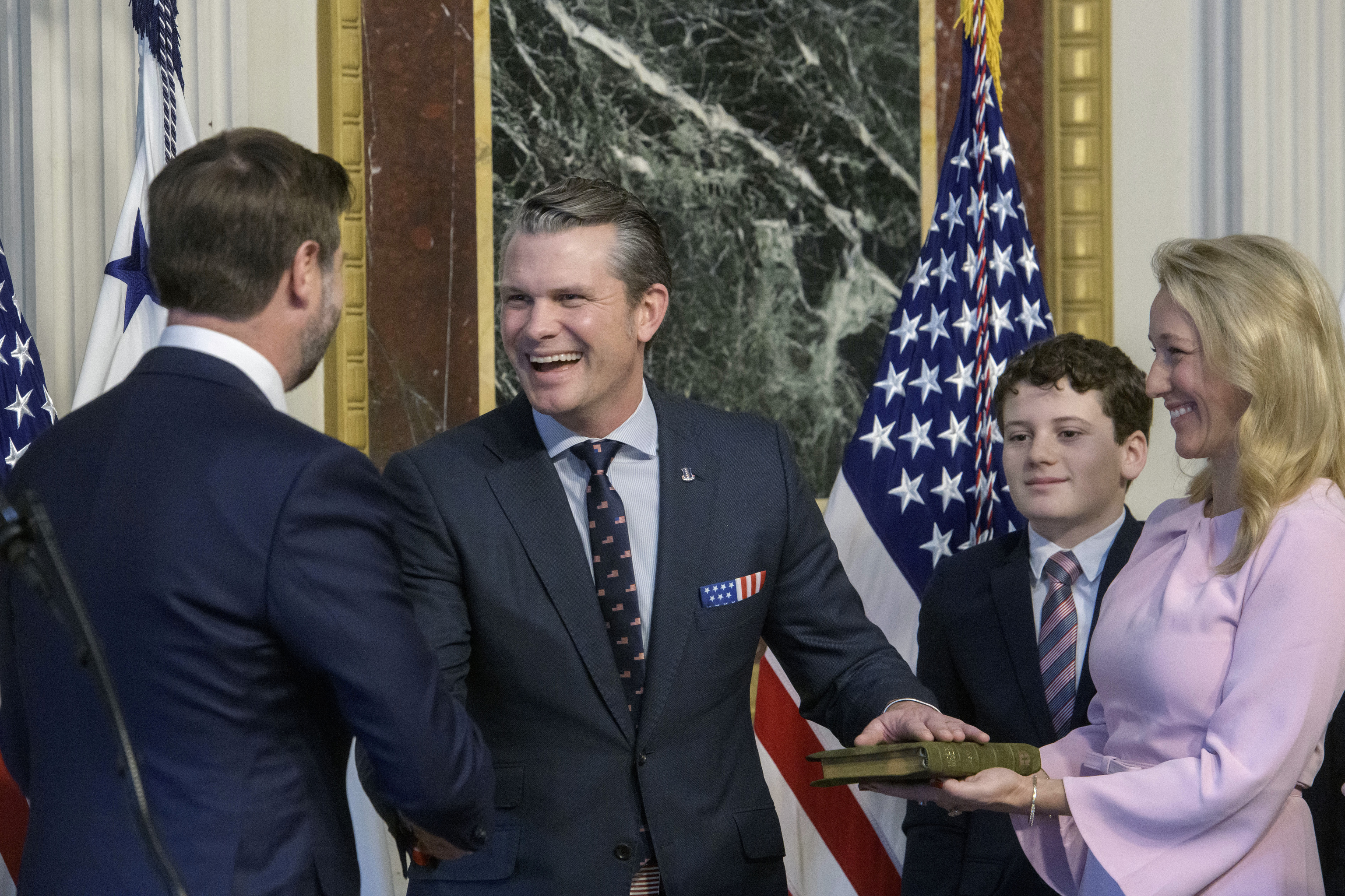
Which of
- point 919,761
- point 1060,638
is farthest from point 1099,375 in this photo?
Result: point 919,761

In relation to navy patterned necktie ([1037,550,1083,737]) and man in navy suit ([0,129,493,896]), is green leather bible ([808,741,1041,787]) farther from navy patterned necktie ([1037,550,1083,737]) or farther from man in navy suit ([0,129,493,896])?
man in navy suit ([0,129,493,896])

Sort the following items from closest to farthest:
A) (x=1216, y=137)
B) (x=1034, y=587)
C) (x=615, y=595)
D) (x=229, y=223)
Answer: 1. (x=229, y=223)
2. (x=615, y=595)
3. (x=1034, y=587)
4. (x=1216, y=137)

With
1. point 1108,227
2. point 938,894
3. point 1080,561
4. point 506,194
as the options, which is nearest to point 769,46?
point 506,194

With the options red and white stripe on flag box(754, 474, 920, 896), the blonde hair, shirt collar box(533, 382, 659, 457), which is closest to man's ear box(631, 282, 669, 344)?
shirt collar box(533, 382, 659, 457)

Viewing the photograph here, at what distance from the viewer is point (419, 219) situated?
4.15 m

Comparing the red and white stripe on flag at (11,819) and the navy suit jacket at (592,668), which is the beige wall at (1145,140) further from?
the red and white stripe on flag at (11,819)

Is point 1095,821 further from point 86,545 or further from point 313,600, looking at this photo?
point 86,545

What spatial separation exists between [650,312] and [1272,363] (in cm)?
110

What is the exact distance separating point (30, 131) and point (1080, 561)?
3066 mm

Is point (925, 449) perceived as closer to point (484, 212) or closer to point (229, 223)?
point (484, 212)

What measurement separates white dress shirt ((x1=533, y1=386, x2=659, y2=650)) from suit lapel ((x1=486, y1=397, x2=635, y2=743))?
3 cm

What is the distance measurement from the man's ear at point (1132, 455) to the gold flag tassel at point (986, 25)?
1.19 meters

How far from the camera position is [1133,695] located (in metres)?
2.34

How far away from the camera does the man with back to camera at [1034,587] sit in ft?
9.72
